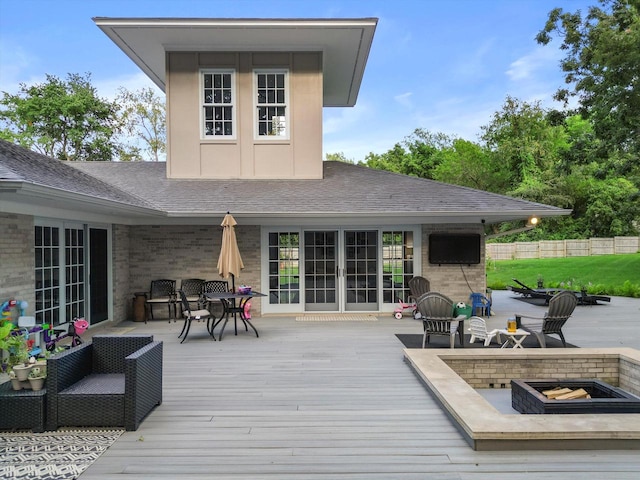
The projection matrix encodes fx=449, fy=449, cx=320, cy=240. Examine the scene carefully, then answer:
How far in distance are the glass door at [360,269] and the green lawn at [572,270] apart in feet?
30.0

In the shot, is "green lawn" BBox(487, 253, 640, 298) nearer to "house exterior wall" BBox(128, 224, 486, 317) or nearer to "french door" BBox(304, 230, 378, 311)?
"house exterior wall" BBox(128, 224, 486, 317)

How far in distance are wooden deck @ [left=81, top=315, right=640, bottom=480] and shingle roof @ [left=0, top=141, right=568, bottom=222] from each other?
359 cm

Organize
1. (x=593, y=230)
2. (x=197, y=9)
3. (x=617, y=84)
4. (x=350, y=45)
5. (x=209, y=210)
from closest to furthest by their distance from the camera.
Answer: (x=209, y=210) < (x=350, y=45) < (x=617, y=84) < (x=593, y=230) < (x=197, y=9)

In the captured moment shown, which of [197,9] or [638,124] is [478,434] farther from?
[197,9]

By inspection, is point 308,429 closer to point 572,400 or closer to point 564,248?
point 572,400

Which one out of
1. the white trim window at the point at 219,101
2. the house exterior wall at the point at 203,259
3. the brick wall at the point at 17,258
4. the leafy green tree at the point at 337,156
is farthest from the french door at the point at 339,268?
the leafy green tree at the point at 337,156

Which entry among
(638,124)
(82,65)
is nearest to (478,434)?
(638,124)

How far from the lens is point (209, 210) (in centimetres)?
934

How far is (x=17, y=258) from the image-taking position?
653 centimetres

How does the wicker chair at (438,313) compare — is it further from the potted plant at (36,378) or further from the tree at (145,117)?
the tree at (145,117)

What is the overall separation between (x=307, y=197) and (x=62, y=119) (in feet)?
78.6

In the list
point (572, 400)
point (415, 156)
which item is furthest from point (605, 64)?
point (415, 156)

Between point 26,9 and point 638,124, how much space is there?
37172 millimetres

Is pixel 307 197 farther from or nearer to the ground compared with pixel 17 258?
farther from the ground
